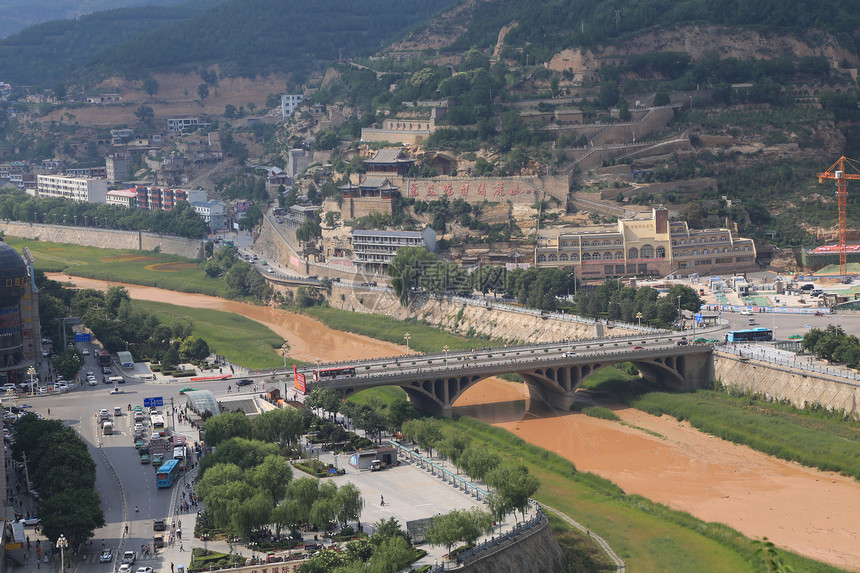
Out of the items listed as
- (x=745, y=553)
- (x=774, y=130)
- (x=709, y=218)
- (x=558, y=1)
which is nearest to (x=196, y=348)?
(x=745, y=553)

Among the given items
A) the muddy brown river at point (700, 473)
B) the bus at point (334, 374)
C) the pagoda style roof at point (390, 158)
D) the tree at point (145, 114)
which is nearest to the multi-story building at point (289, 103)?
the tree at point (145, 114)

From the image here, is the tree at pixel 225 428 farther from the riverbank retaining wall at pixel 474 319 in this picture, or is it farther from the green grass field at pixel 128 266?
the green grass field at pixel 128 266

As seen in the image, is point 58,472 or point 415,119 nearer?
point 58,472

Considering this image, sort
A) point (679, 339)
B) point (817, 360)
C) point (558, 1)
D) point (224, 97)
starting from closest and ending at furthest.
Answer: point (817, 360) < point (679, 339) < point (558, 1) < point (224, 97)

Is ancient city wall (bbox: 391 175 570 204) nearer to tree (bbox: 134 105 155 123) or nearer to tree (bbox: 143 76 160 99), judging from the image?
tree (bbox: 134 105 155 123)

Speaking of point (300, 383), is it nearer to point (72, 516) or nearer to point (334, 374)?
point (334, 374)

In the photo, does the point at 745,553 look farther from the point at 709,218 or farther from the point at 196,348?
the point at 709,218

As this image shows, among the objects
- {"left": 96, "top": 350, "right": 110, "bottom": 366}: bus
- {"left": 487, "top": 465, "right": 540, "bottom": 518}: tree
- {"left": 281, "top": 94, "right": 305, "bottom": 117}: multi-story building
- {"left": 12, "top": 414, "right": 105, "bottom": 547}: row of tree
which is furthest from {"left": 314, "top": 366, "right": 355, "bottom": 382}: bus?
{"left": 281, "top": 94, "right": 305, "bottom": 117}: multi-story building
